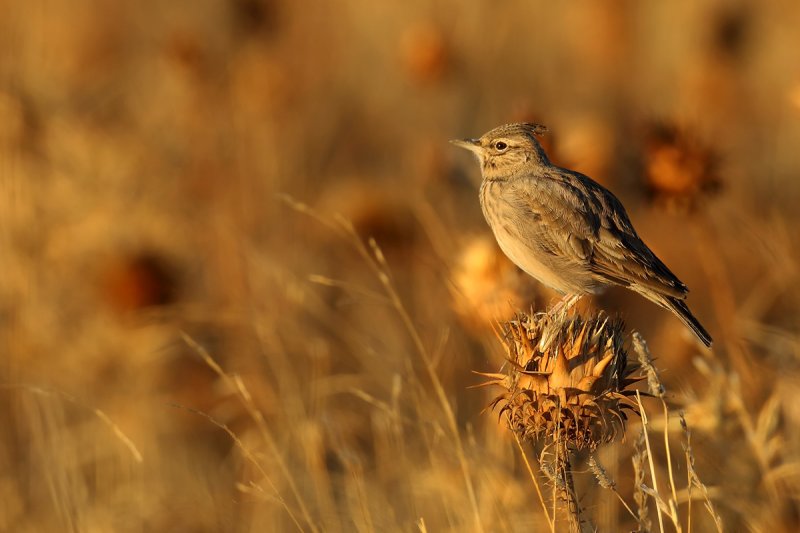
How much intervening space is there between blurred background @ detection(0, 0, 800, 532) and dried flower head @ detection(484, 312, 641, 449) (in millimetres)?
609

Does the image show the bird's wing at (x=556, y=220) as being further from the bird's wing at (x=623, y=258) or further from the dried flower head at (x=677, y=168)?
the dried flower head at (x=677, y=168)

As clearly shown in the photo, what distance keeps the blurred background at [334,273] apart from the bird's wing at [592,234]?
0.41 metres

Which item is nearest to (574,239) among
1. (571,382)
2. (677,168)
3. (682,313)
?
(682,313)

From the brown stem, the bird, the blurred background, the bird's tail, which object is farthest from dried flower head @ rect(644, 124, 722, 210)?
the brown stem

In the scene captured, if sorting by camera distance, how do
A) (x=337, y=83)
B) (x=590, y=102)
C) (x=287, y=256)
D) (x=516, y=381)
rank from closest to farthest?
(x=516, y=381)
(x=287, y=256)
(x=590, y=102)
(x=337, y=83)

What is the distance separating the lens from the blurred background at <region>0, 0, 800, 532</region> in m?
4.94

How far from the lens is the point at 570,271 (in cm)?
446

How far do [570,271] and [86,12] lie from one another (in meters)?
10.6

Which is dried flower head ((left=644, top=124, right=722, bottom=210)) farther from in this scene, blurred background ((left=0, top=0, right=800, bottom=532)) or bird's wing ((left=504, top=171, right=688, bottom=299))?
bird's wing ((left=504, top=171, right=688, bottom=299))

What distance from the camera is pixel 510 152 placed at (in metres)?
4.94

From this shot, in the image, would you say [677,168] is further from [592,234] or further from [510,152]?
[592,234]

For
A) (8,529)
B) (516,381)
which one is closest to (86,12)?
(8,529)

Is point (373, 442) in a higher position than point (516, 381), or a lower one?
lower

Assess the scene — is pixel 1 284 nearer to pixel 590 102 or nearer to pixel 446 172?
pixel 446 172
